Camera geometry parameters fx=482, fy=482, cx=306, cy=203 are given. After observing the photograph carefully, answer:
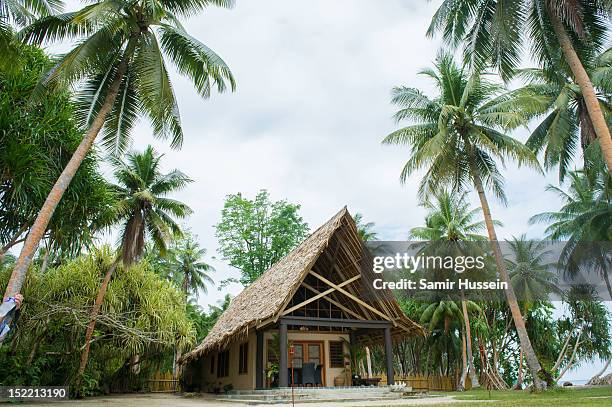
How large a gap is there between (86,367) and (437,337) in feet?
59.9

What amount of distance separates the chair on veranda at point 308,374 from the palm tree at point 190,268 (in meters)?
20.4

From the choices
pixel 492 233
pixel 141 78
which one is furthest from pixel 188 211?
pixel 492 233

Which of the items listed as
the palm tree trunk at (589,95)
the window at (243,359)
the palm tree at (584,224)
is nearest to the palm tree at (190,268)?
the window at (243,359)

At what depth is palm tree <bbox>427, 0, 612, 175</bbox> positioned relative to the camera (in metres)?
9.63

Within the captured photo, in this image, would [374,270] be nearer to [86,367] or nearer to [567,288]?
[86,367]

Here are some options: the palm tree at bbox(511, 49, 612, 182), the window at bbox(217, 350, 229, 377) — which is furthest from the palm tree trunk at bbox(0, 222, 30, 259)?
the palm tree at bbox(511, 49, 612, 182)

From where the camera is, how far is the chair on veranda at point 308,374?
48.5ft

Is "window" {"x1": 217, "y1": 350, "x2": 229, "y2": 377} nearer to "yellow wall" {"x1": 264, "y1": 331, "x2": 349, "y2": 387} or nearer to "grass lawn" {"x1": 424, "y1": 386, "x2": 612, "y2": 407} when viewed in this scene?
"yellow wall" {"x1": 264, "y1": 331, "x2": 349, "y2": 387}

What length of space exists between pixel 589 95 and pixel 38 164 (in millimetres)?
10940

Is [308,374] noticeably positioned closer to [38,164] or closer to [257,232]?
[38,164]

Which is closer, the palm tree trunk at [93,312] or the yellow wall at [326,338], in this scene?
the palm tree trunk at [93,312]

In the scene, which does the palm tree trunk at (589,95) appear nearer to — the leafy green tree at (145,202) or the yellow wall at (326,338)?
the yellow wall at (326,338)

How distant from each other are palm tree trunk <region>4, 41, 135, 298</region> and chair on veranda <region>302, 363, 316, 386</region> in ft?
29.0

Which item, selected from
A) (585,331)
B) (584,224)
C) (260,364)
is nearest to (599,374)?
(585,331)
